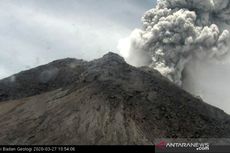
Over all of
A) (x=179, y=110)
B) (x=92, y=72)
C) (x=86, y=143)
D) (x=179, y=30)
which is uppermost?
(x=179, y=30)

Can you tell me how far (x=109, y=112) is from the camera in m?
74.9

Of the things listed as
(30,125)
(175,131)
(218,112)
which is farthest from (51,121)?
(218,112)

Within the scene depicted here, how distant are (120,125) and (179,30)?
40.1 meters

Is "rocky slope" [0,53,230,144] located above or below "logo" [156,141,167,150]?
above

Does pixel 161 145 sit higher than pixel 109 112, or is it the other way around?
pixel 109 112

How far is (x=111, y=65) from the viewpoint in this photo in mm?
89062

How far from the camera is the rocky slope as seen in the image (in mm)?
69375

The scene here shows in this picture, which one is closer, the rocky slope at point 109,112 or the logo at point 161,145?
the logo at point 161,145

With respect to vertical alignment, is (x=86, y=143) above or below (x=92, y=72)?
below

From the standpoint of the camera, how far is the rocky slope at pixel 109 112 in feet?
228

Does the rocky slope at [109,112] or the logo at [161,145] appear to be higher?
the rocky slope at [109,112]

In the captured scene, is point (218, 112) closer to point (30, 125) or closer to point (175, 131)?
point (175, 131)

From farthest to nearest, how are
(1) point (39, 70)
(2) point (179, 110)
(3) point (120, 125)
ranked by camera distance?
(1) point (39, 70)
(2) point (179, 110)
(3) point (120, 125)

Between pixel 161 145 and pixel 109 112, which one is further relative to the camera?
pixel 109 112
